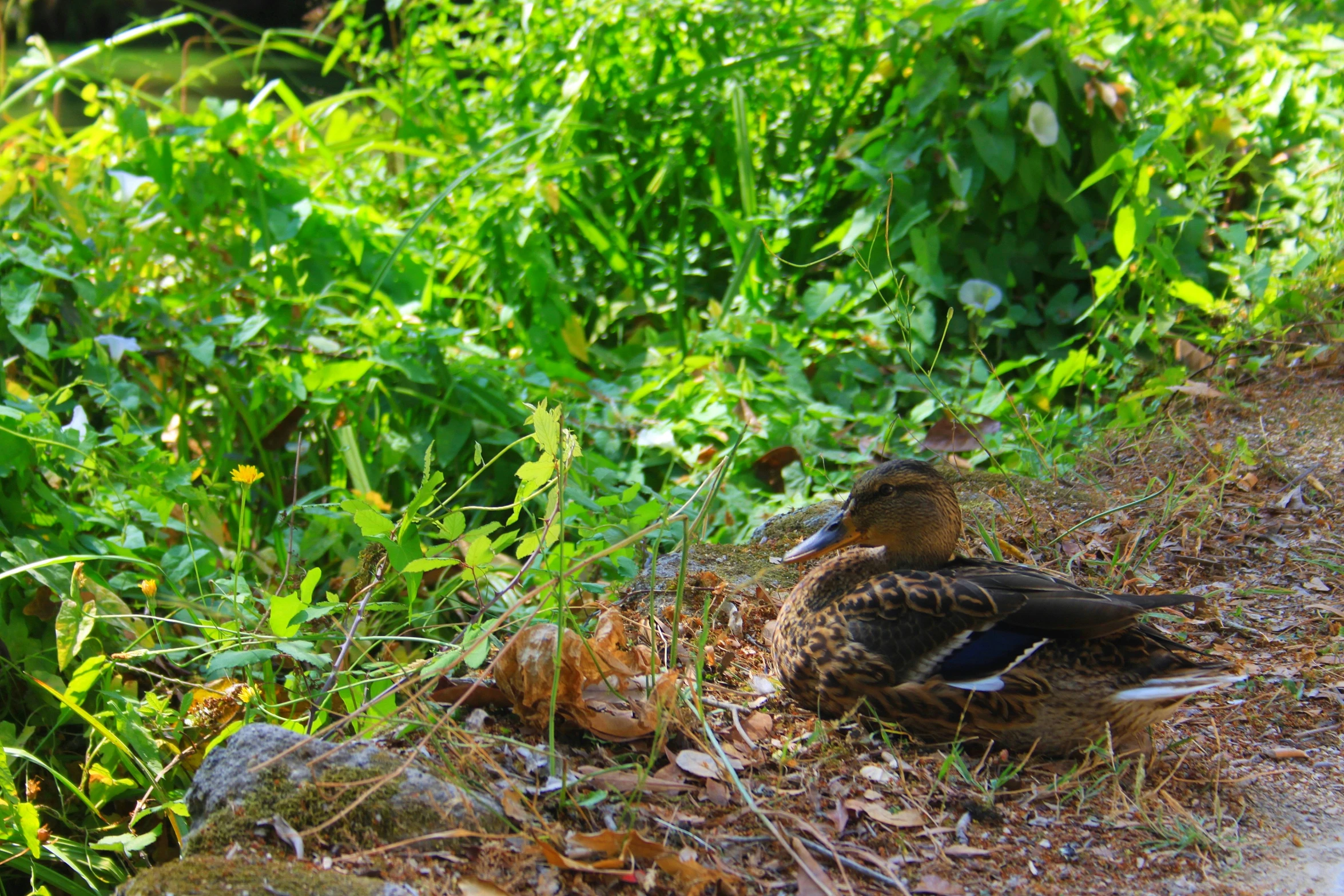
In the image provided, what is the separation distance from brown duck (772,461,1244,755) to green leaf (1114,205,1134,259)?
6.41 feet

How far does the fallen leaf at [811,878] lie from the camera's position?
1661mm

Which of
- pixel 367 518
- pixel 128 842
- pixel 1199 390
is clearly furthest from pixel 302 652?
pixel 1199 390

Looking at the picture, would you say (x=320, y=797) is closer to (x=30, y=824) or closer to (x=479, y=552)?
(x=479, y=552)

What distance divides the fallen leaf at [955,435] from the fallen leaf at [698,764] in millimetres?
1887

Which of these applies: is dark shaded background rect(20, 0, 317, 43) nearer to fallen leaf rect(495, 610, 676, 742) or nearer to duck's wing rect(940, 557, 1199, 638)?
fallen leaf rect(495, 610, 676, 742)

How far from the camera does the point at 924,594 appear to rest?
7.33ft

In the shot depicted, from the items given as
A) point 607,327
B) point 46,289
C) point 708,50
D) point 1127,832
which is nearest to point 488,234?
point 607,327

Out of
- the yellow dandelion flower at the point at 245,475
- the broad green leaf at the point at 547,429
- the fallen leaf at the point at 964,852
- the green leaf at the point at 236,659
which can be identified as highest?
the broad green leaf at the point at 547,429

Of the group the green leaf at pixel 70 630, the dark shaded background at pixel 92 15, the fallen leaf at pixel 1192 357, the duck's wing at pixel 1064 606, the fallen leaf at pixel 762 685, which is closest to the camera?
the duck's wing at pixel 1064 606

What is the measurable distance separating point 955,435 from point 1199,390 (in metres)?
0.80

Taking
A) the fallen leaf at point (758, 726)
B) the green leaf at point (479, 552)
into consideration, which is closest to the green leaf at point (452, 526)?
Answer: the green leaf at point (479, 552)

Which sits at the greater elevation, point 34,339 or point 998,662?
point 34,339

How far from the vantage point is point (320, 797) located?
1719 mm

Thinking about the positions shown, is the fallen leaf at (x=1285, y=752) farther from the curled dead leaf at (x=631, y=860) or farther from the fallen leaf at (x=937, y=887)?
the curled dead leaf at (x=631, y=860)
